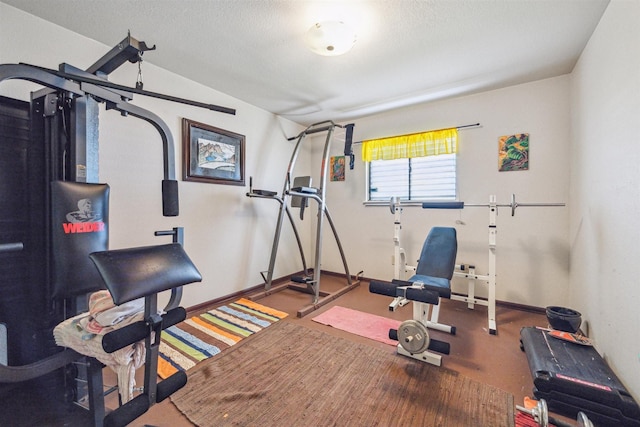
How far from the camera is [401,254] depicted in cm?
308

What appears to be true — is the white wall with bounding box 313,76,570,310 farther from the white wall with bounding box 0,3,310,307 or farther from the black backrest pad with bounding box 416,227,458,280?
the white wall with bounding box 0,3,310,307

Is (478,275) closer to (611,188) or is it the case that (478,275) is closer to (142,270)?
(611,188)

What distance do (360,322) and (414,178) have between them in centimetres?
209

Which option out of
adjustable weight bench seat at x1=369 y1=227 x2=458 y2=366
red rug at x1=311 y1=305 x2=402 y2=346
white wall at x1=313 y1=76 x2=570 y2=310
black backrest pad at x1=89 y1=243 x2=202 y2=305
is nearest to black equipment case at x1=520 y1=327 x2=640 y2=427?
adjustable weight bench seat at x1=369 y1=227 x2=458 y2=366

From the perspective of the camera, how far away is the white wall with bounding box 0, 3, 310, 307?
192 cm

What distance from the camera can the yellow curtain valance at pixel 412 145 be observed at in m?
3.26

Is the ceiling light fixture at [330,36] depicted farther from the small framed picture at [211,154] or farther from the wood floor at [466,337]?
the wood floor at [466,337]

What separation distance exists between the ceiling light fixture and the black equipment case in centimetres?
251

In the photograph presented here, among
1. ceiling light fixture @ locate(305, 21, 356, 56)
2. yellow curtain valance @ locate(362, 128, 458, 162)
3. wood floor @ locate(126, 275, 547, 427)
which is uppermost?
ceiling light fixture @ locate(305, 21, 356, 56)

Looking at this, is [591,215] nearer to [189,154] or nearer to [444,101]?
[444,101]

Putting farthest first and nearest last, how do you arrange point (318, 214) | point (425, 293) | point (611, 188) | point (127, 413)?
point (318, 214)
point (425, 293)
point (611, 188)
point (127, 413)

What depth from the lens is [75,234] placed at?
1.42m

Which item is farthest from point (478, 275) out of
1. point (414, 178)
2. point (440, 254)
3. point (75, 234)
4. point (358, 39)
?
point (75, 234)

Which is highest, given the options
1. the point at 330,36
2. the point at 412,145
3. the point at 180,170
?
the point at 330,36
